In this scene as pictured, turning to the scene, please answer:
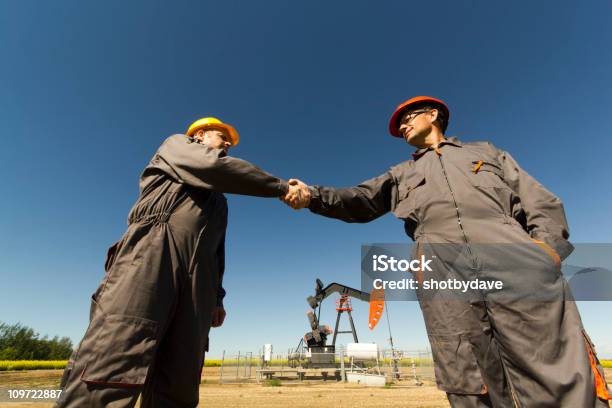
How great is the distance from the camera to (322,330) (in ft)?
71.4

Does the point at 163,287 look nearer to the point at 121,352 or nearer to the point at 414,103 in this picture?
the point at 121,352

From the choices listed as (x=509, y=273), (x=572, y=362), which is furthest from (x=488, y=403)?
(x=509, y=273)

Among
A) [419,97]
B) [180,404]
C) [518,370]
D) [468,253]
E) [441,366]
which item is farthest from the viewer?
[419,97]

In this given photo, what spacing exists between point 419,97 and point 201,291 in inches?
103

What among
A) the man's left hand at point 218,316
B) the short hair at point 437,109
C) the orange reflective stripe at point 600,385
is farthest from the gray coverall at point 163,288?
the orange reflective stripe at point 600,385

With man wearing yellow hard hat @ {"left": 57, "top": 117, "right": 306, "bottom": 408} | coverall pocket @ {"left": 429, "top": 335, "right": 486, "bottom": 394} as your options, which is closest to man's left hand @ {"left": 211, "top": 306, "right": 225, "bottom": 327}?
man wearing yellow hard hat @ {"left": 57, "top": 117, "right": 306, "bottom": 408}

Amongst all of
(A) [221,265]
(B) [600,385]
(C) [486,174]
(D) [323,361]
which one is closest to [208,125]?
(A) [221,265]

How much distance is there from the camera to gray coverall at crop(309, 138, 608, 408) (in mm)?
1557

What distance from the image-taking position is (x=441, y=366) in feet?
5.84

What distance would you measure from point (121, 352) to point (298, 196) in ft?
5.69

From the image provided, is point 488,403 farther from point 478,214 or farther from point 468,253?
point 478,214

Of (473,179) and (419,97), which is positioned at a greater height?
(419,97)

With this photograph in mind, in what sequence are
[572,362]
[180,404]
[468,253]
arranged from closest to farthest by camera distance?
[572,362]
[468,253]
[180,404]

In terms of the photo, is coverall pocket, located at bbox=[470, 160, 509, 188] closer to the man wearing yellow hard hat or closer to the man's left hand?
the man wearing yellow hard hat
